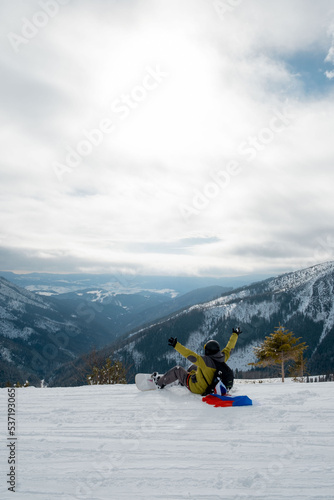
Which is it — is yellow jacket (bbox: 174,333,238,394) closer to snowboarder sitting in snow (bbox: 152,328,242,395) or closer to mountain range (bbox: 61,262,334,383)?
snowboarder sitting in snow (bbox: 152,328,242,395)

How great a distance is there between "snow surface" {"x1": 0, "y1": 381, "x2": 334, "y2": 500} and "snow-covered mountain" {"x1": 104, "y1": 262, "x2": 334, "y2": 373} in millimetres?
140380

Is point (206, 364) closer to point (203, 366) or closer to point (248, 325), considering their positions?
point (203, 366)

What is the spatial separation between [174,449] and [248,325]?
169 metres

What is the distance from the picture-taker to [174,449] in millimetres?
3678

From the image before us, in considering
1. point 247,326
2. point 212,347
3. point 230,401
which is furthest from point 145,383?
point 247,326

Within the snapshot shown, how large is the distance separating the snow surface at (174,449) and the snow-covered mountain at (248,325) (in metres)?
140

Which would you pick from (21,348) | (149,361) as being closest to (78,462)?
(149,361)

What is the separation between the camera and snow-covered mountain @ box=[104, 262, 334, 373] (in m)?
141

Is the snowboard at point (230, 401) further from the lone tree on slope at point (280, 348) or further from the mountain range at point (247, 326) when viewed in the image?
the mountain range at point (247, 326)

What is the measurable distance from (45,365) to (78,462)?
8755 inches

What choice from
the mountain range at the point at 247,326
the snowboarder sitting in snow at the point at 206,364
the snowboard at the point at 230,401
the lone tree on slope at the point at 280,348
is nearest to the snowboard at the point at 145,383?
the snowboarder sitting in snow at the point at 206,364

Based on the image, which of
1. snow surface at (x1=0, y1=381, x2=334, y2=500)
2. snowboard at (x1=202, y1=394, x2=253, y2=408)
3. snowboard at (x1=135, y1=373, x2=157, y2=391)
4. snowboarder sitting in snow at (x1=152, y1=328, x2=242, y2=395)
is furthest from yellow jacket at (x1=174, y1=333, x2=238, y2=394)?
snowboard at (x1=135, y1=373, x2=157, y2=391)

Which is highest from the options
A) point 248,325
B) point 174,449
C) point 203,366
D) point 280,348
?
point 203,366

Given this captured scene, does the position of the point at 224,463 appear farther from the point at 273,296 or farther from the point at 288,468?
the point at 273,296
